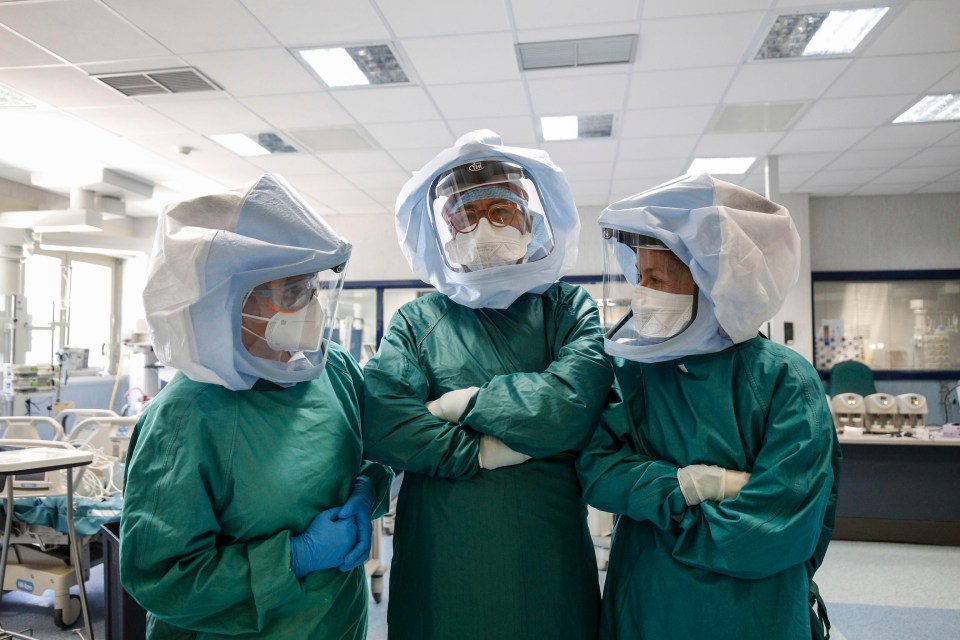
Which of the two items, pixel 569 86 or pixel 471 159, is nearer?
pixel 471 159

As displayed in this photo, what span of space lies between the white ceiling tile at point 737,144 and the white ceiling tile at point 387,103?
2.11 m

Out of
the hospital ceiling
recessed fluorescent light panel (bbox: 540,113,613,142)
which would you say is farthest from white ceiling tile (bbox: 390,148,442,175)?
recessed fluorescent light panel (bbox: 540,113,613,142)

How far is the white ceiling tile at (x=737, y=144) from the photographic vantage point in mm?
4625

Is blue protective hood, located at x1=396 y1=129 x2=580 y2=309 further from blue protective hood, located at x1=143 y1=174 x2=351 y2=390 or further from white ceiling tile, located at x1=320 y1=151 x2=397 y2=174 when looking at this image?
white ceiling tile, located at x1=320 y1=151 x2=397 y2=174

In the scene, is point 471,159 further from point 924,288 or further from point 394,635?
point 924,288

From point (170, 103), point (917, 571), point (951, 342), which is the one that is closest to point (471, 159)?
point (170, 103)

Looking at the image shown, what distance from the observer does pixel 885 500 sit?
4480 millimetres

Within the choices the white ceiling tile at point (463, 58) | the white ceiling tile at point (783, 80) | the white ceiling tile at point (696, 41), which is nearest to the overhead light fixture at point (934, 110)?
the white ceiling tile at point (783, 80)

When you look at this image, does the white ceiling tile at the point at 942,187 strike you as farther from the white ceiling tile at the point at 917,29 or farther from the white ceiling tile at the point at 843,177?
the white ceiling tile at the point at 917,29

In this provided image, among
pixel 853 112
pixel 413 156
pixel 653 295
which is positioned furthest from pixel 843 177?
pixel 653 295

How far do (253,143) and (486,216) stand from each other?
4.05 metres

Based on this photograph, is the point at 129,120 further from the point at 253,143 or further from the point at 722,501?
the point at 722,501

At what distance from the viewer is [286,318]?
1.18 metres

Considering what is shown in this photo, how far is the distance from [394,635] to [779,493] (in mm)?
780
